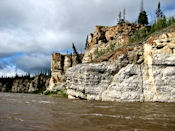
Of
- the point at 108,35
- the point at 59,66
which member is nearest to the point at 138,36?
the point at 108,35

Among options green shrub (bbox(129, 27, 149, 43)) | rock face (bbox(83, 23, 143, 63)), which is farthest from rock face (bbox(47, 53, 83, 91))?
green shrub (bbox(129, 27, 149, 43))

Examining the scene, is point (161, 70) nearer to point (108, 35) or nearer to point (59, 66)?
point (108, 35)

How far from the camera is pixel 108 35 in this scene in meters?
61.0

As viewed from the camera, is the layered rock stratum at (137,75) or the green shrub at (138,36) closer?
the layered rock stratum at (137,75)

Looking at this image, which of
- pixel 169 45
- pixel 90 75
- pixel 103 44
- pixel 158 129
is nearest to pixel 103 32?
pixel 103 44

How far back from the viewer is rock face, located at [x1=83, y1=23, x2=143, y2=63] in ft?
183

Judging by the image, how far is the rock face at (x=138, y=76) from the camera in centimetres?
2073

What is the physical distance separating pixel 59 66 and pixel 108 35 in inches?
1189

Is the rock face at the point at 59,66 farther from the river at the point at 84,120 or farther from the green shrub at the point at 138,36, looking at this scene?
the river at the point at 84,120

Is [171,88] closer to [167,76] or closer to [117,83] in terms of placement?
[167,76]

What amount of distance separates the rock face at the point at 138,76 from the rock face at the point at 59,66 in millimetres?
48695

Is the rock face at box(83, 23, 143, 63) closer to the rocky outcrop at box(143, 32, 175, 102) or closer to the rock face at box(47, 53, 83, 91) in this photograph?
the rock face at box(47, 53, 83, 91)

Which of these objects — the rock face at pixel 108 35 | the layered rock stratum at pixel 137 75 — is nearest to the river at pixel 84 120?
the layered rock stratum at pixel 137 75

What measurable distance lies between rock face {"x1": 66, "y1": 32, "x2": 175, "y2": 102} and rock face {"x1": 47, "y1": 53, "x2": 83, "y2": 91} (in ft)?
160
